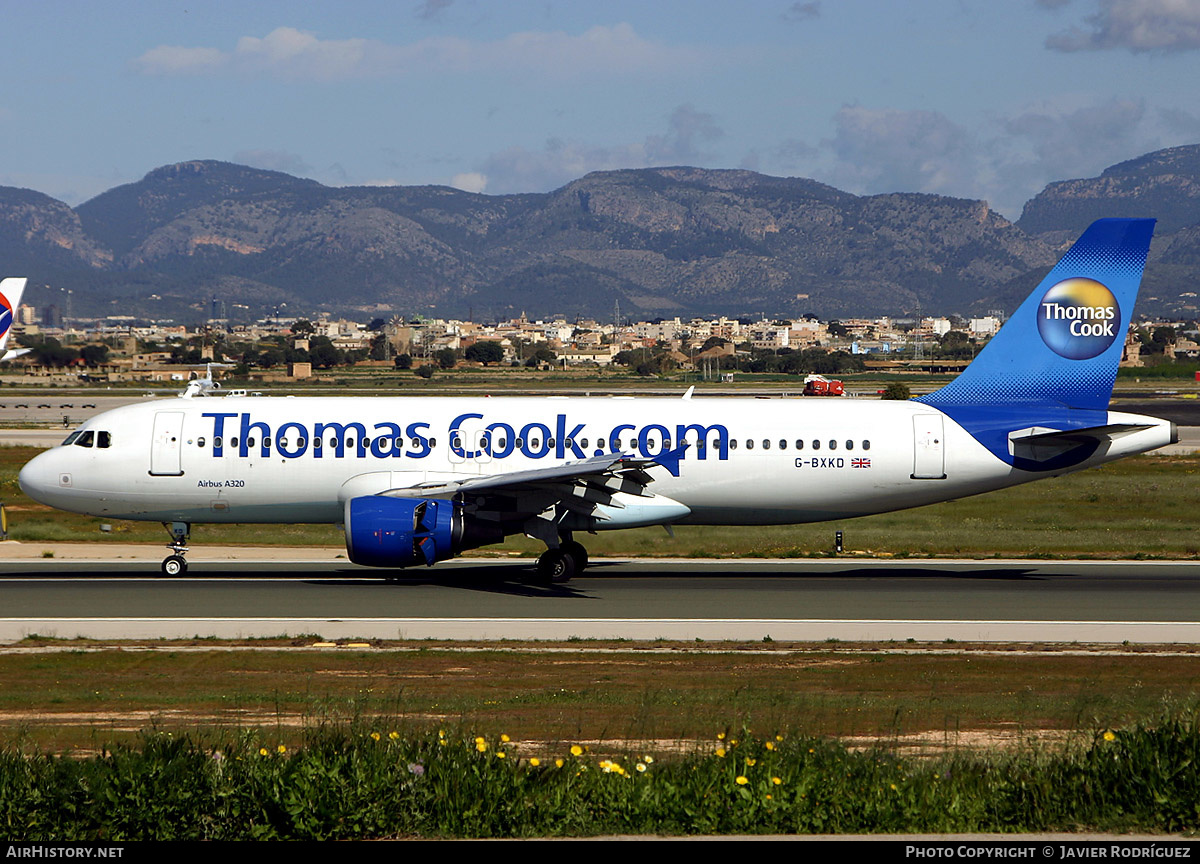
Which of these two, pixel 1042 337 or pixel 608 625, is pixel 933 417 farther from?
pixel 608 625

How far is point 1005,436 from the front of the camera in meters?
31.1

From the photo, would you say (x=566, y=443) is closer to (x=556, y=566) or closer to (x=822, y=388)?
(x=556, y=566)

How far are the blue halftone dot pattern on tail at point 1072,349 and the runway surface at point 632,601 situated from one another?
440 centimetres

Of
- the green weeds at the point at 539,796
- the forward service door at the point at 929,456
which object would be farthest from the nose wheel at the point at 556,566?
the green weeds at the point at 539,796

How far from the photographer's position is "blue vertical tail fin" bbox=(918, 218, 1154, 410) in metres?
31.8

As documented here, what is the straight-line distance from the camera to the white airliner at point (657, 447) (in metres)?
30.6

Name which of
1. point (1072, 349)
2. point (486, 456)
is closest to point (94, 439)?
point (486, 456)

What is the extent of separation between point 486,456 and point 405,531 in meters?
3.70

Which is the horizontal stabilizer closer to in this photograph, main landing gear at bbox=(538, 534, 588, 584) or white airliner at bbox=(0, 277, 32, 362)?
main landing gear at bbox=(538, 534, 588, 584)

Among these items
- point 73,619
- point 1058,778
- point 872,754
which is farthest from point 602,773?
point 73,619

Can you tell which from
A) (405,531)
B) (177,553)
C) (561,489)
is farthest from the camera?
(177,553)

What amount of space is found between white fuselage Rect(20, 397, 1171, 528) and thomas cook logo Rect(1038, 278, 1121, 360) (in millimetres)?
2094

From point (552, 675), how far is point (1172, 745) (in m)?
10.1

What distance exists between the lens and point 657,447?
Answer: 3109cm
